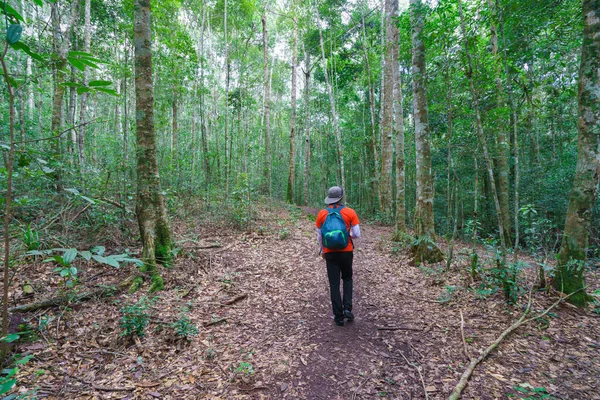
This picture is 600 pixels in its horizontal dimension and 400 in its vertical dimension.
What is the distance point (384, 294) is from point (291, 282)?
6.02ft

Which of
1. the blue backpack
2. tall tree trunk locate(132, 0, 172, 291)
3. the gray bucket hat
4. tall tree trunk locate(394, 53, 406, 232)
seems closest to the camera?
the blue backpack

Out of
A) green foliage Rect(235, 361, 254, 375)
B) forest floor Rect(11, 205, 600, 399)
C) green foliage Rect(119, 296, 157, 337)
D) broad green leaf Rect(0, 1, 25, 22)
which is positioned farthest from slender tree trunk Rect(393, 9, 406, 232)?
broad green leaf Rect(0, 1, 25, 22)

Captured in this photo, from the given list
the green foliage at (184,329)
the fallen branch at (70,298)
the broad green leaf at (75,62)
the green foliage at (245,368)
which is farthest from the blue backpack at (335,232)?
the fallen branch at (70,298)

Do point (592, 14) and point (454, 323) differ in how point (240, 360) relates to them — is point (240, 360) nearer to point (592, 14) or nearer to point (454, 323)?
point (454, 323)

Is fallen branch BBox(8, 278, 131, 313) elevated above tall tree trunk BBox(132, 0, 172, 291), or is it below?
below

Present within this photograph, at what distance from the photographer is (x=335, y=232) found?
12.4ft

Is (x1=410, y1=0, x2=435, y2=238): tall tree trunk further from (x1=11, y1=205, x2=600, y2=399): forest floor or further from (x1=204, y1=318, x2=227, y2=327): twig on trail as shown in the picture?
(x1=204, y1=318, x2=227, y2=327): twig on trail

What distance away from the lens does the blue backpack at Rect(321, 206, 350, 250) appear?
3752 mm

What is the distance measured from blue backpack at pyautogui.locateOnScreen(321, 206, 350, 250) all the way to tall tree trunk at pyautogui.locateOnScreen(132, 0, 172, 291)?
10.6 feet

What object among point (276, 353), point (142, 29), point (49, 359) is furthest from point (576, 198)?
point (142, 29)

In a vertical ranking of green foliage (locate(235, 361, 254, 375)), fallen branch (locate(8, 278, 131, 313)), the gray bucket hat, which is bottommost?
green foliage (locate(235, 361, 254, 375))

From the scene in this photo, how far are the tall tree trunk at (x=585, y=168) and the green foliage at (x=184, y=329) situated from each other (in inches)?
207

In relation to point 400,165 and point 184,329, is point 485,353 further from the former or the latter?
point 400,165

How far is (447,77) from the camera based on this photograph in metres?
6.00
